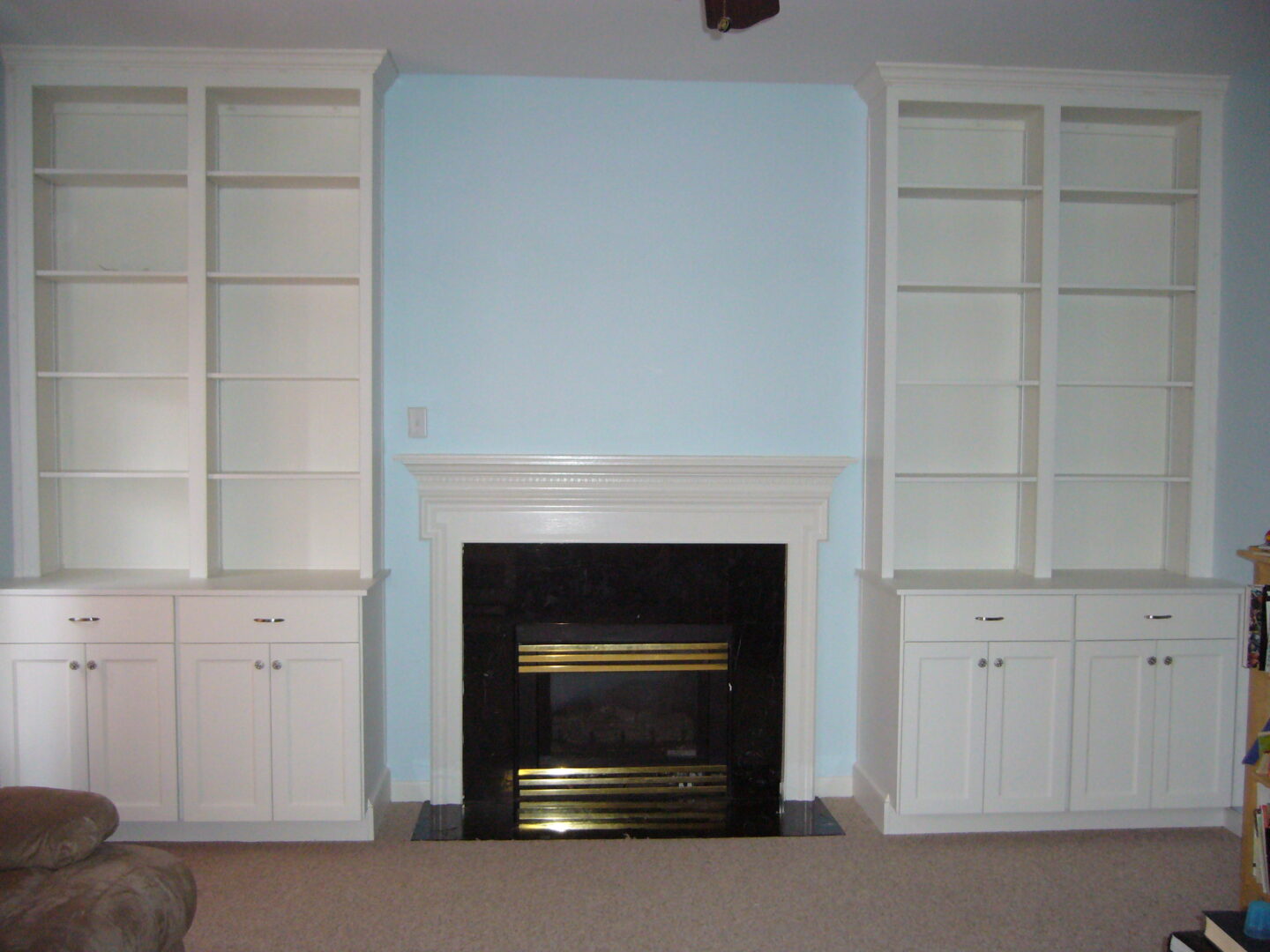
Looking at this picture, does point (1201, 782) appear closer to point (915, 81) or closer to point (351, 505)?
point (915, 81)

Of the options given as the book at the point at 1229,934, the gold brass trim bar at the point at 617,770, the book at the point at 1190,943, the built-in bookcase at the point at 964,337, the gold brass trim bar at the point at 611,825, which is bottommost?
the gold brass trim bar at the point at 611,825

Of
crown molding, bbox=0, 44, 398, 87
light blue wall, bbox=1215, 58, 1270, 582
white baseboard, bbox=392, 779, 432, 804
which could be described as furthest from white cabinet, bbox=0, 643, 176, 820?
light blue wall, bbox=1215, 58, 1270, 582

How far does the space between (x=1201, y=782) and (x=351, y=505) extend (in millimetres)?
3042

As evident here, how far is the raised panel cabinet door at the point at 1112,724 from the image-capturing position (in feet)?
9.25

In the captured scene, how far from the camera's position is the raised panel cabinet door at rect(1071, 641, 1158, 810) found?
9.25 ft

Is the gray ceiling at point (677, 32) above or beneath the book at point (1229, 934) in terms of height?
above

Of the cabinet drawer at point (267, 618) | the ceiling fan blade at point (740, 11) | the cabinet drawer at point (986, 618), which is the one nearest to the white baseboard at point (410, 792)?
the cabinet drawer at point (267, 618)

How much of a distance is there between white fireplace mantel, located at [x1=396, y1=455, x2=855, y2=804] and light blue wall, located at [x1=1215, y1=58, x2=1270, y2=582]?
132 cm

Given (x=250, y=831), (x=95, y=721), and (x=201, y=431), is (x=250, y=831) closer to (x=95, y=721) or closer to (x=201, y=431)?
(x=95, y=721)

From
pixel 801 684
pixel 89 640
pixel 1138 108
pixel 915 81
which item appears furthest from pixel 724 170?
pixel 89 640

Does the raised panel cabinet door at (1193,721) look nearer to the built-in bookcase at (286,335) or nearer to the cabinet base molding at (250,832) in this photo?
the cabinet base molding at (250,832)

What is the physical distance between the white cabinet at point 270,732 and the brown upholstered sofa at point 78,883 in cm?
82

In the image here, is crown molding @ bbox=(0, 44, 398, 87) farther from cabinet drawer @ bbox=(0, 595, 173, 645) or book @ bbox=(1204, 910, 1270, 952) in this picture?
book @ bbox=(1204, 910, 1270, 952)

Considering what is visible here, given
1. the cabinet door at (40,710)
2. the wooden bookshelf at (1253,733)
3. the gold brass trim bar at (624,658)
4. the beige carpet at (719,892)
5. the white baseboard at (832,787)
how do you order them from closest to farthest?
1. the beige carpet at (719,892)
2. the wooden bookshelf at (1253,733)
3. the cabinet door at (40,710)
4. the gold brass trim bar at (624,658)
5. the white baseboard at (832,787)
